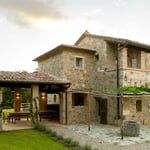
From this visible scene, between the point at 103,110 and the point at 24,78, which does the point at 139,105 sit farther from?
the point at 24,78

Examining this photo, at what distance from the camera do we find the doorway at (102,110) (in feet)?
66.6

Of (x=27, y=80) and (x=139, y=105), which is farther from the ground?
(x=27, y=80)

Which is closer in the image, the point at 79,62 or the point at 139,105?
the point at 139,105

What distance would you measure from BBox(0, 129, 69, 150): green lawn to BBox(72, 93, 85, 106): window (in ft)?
18.1

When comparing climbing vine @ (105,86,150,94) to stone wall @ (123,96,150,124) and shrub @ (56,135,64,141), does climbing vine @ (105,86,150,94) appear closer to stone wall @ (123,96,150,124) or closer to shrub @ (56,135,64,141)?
stone wall @ (123,96,150,124)

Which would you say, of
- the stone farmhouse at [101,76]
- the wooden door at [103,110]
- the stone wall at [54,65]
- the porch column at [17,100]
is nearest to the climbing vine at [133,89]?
the stone farmhouse at [101,76]

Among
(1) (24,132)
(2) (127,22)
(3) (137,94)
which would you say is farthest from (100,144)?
(2) (127,22)

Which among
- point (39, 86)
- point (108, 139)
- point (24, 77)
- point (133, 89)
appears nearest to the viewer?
point (108, 139)

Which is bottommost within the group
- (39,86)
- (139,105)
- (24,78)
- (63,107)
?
(63,107)

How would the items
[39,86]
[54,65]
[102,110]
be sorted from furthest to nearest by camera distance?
[54,65], [102,110], [39,86]

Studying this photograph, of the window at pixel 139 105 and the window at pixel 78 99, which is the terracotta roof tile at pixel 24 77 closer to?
the window at pixel 78 99

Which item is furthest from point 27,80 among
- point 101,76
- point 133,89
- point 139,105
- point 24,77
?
point 139,105

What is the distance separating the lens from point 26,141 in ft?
43.0

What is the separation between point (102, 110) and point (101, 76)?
8.87 feet
